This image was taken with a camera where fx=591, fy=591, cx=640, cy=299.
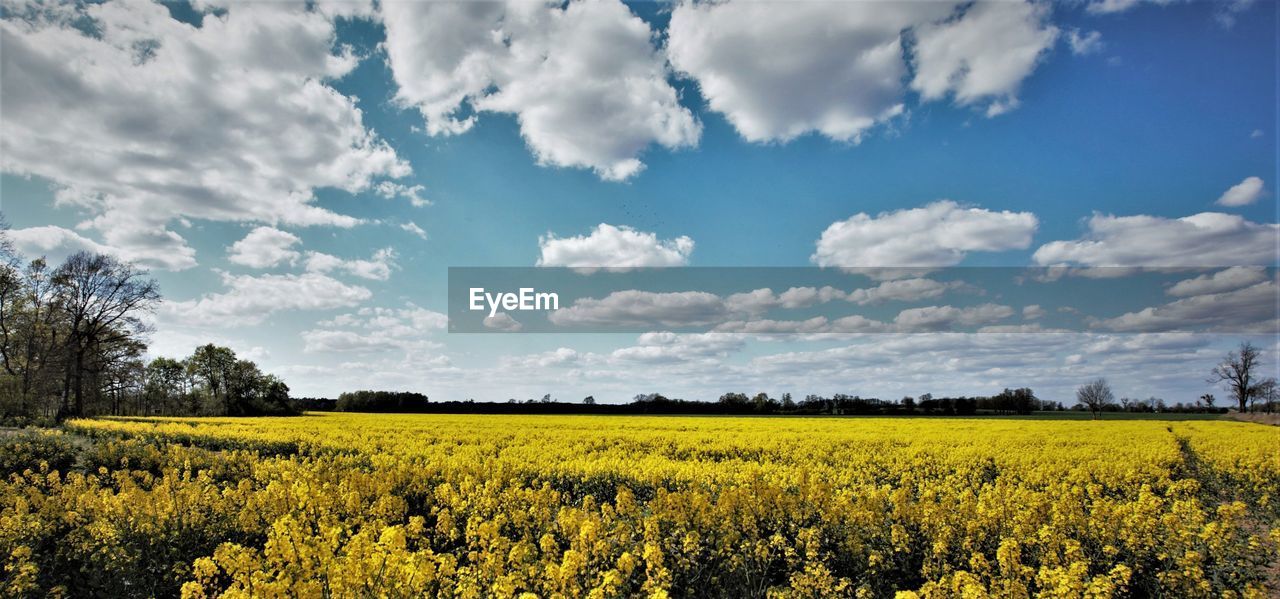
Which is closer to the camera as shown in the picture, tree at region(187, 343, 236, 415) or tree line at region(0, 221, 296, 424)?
tree line at region(0, 221, 296, 424)

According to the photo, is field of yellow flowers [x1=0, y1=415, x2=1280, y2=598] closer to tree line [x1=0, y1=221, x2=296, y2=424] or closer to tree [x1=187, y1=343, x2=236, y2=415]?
tree line [x1=0, y1=221, x2=296, y2=424]

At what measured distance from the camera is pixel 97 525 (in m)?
7.38

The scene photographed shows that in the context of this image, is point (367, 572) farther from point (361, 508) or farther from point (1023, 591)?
point (1023, 591)

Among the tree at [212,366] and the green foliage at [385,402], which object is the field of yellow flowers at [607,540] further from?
the tree at [212,366]

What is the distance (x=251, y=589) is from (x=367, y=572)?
93 centimetres

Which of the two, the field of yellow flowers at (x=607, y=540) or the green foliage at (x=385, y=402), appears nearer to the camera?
the field of yellow flowers at (x=607, y=540)

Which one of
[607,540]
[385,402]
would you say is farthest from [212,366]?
[607,540]

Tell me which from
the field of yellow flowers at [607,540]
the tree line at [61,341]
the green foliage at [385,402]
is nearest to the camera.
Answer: the field of yellow flowers at [607,540]

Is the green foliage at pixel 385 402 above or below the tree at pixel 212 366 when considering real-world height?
below

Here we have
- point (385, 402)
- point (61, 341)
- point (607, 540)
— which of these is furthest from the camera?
point (385, 402)

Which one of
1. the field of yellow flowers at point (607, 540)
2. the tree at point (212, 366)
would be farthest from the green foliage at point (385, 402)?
the field of yellow flowers at point (607, 540)

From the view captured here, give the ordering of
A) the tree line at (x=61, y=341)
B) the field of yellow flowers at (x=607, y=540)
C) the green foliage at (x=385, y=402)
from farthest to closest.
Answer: the green foliage at (x=385, y=402) < the tree line at (x=61, y=341) < the field of yellow flowers at (x=607, y=540)

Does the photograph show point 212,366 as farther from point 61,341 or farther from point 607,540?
point 607,540

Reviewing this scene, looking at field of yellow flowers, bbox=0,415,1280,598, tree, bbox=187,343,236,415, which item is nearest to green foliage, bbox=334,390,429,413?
tree, bbox=187,343,236,415
